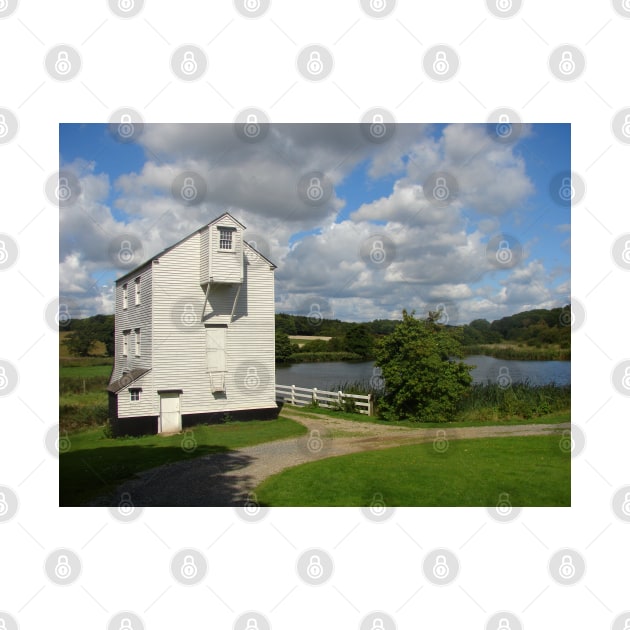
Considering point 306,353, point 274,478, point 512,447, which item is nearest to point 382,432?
point 512,447

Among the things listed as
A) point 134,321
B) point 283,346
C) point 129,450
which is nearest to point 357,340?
point 283,346

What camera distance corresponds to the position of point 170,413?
60.7 ft

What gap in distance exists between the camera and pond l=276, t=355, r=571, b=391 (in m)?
22.1

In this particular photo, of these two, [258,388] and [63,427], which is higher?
[258,388]

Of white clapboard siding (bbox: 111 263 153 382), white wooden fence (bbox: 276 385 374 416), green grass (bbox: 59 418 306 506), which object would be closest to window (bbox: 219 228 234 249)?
white clapboard siding (bbox: 111 263 153 382)

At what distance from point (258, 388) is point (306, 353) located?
19.6 metres

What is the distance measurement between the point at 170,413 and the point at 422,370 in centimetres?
920

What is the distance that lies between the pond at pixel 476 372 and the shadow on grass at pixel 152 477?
9973 millimetres

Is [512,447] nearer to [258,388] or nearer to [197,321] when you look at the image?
[258,388]

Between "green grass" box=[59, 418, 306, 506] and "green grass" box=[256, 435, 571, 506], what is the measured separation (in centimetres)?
368

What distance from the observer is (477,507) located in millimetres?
9820

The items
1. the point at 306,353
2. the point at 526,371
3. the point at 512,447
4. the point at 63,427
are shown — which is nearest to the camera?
the point at 512,447

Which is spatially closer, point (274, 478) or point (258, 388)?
point (274, 478)

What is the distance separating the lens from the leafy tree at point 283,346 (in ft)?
124
